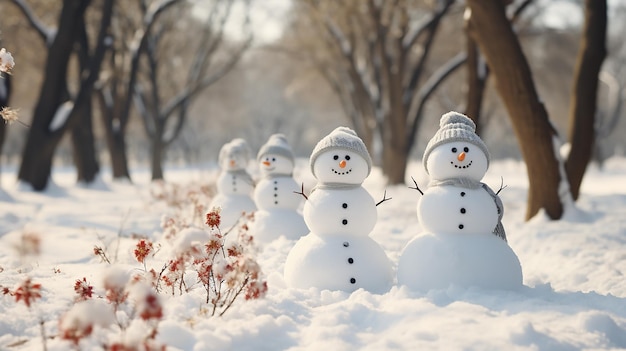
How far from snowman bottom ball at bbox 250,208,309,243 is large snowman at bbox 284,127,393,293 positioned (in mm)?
1724

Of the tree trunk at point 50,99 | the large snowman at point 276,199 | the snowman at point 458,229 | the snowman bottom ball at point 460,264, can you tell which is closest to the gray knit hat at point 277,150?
the large snowman at point 276,199

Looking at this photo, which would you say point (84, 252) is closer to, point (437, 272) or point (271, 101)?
point (437, 272)

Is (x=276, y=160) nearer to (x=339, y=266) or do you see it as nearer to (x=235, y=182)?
(x=235, y=182)

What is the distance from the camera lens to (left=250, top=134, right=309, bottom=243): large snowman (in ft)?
19.8

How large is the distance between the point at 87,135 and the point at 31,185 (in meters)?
4.17

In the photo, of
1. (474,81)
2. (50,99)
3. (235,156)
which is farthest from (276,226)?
(50,99)

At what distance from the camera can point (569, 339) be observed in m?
2.89

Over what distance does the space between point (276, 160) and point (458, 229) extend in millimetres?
3115

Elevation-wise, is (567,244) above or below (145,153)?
below

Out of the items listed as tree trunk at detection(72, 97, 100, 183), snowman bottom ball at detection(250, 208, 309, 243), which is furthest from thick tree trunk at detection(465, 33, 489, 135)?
tree trunk at detection(72, 97, 100, 183)

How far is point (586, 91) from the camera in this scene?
7926mm

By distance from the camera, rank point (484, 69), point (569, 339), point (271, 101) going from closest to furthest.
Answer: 1. point (569, 339)
2. point (484, 69)
3. point (271, 101)

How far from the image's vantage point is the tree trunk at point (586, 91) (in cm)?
780

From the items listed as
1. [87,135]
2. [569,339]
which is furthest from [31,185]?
[569,339]
